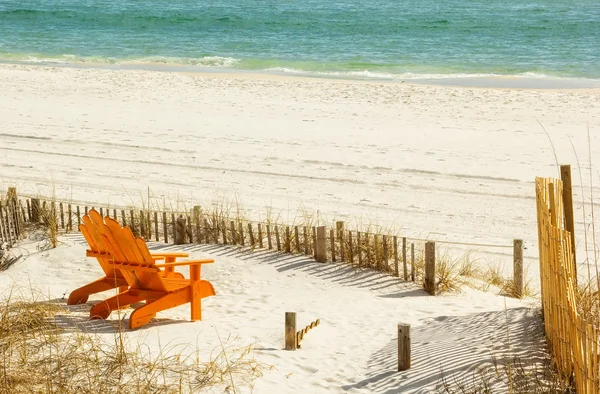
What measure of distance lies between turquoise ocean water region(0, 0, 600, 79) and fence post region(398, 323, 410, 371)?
70.0 ft

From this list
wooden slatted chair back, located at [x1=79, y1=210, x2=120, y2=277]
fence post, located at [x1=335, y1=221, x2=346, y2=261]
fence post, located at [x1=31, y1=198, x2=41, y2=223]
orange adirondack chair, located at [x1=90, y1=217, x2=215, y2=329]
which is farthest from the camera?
fence post, located at [x1=31, y1=198, x2=41, y2=223]

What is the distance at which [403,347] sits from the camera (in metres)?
5.88

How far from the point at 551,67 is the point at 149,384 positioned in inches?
1007

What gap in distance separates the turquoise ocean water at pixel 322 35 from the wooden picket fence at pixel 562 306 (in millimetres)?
20895

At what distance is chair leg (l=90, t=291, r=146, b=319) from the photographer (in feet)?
23.3

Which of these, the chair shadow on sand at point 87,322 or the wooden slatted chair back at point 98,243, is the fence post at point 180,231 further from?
the chair shadow on sand at point 87,322

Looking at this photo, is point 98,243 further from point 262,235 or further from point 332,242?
point 332,242

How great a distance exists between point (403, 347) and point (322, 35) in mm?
34696

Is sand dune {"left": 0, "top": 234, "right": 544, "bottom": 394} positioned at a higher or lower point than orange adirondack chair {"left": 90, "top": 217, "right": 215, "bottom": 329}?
lower

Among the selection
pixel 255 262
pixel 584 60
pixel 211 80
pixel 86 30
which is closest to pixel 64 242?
pixel 255 262

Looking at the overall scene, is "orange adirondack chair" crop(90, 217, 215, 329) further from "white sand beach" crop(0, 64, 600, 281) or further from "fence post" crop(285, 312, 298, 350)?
"white sand beach" crop(0, 64, 600, 281)

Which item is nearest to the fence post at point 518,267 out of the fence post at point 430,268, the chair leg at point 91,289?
the fence post at point 430,268

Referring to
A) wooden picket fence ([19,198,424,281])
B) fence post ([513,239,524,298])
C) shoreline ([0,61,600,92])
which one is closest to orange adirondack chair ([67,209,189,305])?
wooden picket fence ([19,198,424,281])

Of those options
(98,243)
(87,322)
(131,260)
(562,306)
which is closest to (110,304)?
(87,322)
